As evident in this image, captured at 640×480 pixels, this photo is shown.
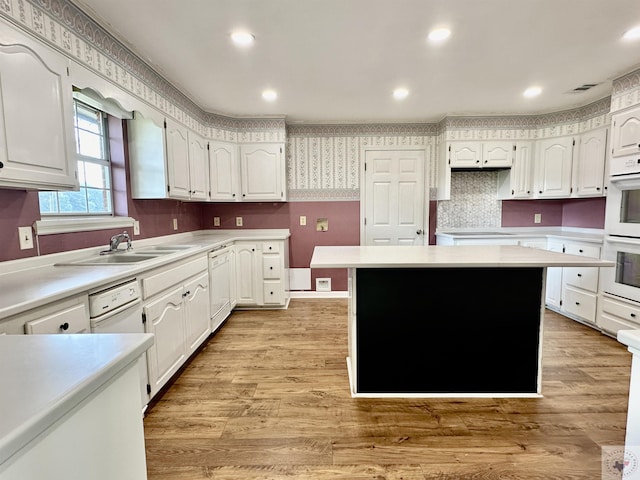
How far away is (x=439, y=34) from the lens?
7.18ft

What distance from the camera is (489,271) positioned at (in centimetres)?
200

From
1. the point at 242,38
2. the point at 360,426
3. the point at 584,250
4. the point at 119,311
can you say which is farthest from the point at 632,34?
the point at 119,311

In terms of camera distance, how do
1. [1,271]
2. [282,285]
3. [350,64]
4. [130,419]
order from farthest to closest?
[282,285] < [350,64] < [1,271] < [130,419]

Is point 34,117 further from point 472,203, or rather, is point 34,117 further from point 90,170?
point 472,203

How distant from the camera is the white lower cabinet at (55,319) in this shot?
1148 millimetres

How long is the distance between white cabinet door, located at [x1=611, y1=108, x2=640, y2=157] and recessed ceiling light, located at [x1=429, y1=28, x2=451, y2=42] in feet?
6.45

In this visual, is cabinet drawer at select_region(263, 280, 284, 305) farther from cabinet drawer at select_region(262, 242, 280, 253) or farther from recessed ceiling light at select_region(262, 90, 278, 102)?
recessed ceiling light at select_region(262, 90, 278, 102)

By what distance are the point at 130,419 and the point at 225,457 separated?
111cm

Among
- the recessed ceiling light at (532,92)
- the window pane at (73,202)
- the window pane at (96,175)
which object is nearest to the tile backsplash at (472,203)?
the recessed ceiling light at (532,92)

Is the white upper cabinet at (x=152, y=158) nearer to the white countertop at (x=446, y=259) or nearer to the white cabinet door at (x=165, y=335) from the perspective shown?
the white cabinet door at (x=165, y=335)

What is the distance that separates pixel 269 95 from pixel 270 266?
196cm

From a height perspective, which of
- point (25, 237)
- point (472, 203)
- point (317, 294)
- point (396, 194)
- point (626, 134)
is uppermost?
point (626, 134)

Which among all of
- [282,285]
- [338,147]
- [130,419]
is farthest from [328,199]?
[130,419]

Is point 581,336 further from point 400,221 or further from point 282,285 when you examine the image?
point 282,285
